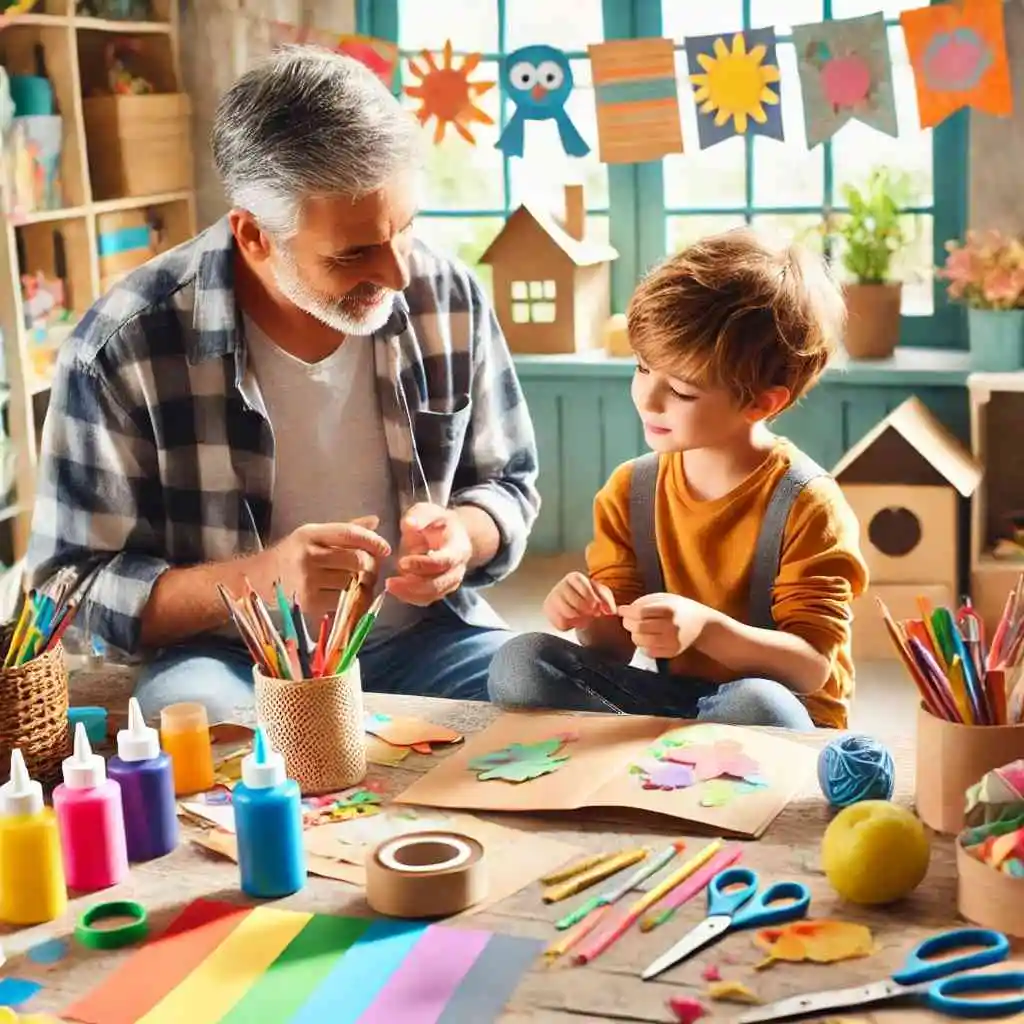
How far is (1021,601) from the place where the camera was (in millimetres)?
1300

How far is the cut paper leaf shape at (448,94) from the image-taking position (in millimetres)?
3947

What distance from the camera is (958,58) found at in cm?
361

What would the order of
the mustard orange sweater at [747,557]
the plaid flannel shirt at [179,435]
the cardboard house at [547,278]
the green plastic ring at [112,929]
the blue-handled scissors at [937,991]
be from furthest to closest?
the cardboard house at [547,278], the plaid flannel shirt at [179,435], the mustard orange sweater at [747,557], the green plastic ring at [112,929], the blue-handled scissors at [937,991]

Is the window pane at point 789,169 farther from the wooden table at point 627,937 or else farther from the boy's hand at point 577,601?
the wooden table at point 627,937

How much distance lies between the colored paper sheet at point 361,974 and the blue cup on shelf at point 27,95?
2872 mm

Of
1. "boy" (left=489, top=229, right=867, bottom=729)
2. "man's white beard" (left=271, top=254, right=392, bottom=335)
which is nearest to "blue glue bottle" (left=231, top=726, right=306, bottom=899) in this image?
"boy" (left=489, top=229, right=867, bottom=729)

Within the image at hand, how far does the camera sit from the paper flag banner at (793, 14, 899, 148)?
3691 millimetres

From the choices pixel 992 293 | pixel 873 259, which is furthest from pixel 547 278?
pixel 992 293

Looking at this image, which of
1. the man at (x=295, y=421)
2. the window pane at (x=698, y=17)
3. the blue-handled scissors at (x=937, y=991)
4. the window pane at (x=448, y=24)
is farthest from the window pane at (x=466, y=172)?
the blue-handled scissors at (x=937, y=991)

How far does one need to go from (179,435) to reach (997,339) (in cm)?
232

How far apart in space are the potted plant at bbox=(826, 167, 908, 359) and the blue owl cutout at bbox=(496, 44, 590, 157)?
27.6 inches

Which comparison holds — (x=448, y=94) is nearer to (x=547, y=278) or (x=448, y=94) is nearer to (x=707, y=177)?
(x=547, y=278)

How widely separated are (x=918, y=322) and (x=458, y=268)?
85.3 inches

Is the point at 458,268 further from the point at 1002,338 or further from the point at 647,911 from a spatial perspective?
the point at 1002,338
